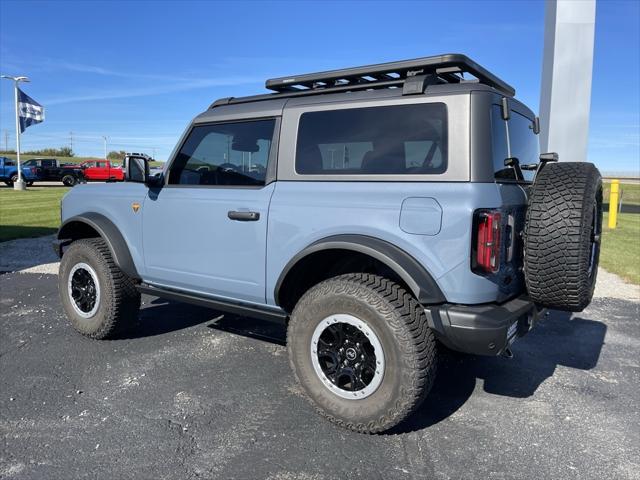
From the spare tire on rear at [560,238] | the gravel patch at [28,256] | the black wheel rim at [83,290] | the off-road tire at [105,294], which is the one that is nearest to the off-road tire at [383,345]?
the spare tire on rear at [560,238]

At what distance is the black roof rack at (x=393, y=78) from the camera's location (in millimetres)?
2998

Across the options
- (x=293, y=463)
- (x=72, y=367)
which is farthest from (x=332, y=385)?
(x=72, y=367)

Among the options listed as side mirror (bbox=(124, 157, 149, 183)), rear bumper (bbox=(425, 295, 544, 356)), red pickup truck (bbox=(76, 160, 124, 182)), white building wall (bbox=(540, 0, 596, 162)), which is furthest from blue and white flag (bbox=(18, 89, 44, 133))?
rear bumper (bbox=(425, 295, 544, 356))

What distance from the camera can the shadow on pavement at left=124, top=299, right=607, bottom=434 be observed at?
11.4 feet

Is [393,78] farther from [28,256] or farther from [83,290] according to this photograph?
[28,256]

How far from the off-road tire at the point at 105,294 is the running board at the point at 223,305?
18cm

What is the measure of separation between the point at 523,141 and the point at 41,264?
759 cm

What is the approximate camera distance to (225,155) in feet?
12.3

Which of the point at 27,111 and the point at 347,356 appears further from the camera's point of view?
the point at 27,111

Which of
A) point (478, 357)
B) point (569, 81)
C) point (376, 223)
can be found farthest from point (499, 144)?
point (569, 81)

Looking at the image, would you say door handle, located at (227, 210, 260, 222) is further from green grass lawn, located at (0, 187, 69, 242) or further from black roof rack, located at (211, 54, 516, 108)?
green grass lawn, located at (0, 187, 69, 242)

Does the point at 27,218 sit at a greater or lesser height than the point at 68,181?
lesser

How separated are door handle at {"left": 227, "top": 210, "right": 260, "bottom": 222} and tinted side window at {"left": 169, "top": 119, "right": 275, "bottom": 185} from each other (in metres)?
0.25

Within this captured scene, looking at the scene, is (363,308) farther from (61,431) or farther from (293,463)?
(61,431)
